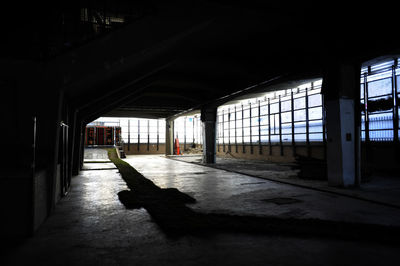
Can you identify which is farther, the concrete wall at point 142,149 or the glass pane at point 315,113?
the concrete wall at point 142,149

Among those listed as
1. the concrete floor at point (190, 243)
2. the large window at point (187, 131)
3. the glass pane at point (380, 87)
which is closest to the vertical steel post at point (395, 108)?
the glass pane at point (380, 87)

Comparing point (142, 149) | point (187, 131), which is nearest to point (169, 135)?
point (142, 149)

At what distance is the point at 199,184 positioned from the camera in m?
11.8

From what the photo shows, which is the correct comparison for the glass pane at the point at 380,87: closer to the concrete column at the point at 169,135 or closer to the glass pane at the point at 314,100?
the glass pane at the point at 314,100

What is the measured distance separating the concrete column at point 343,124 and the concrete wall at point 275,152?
10.1 m

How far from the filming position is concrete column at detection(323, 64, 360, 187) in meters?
10.6

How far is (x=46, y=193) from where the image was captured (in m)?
6.48

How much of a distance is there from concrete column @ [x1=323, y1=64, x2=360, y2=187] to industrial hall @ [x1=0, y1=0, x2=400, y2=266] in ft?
0.15

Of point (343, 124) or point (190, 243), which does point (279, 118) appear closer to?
point (343, 124)

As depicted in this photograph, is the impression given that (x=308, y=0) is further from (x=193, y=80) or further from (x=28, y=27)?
(x=193, y=80)

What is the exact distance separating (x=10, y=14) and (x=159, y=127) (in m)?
42.1

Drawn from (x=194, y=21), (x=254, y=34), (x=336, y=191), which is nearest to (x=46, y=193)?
(x=194, y=21)

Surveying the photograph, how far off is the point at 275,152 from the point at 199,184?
15696 millimetres

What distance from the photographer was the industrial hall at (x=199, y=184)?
474 centimetres
